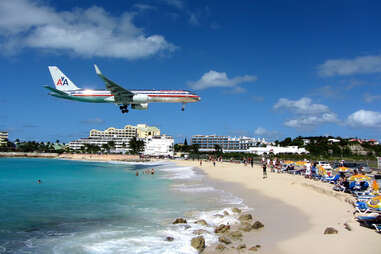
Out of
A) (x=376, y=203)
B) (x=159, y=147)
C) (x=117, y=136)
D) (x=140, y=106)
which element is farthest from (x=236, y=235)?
(x=117, y=136)

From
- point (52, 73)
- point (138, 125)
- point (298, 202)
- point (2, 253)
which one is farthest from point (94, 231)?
point (138, 125)

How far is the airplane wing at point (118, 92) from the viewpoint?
32306mm

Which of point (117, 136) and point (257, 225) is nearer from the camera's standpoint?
point (257, 225)

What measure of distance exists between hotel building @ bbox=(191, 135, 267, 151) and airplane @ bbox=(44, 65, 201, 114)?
434 feet

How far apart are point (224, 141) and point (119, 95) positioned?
13780 cm

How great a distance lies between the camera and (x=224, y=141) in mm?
169000

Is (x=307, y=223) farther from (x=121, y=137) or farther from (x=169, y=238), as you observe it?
(x=121, y=137)

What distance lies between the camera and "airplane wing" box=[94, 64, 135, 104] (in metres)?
32.3

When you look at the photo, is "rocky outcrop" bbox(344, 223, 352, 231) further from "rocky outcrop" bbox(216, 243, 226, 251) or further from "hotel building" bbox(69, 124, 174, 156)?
"hotel building" bbox(69, 124, 174, 156)

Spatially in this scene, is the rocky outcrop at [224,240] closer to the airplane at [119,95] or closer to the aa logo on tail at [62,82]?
the airplane at [119,95]

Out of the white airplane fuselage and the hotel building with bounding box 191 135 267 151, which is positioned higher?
the white airplane fuselage

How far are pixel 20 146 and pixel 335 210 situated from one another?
174975 millimetres

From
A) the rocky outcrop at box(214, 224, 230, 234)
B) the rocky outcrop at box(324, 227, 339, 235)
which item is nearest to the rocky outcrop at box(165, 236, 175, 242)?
the rocky outcrop at box(214, 224, 230, 234)

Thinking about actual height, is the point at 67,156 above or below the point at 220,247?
below
